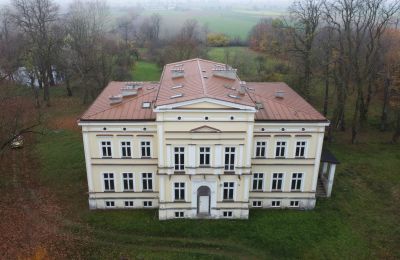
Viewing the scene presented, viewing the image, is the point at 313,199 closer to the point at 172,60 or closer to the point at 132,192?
the point at 132,192

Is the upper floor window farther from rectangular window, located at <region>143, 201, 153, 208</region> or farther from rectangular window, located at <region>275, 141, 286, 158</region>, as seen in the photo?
rectangular window, located at <region>143, 201, 153, 208</region>

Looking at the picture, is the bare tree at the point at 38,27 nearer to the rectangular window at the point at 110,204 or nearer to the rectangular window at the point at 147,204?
the rectangular window at the point at 110,204

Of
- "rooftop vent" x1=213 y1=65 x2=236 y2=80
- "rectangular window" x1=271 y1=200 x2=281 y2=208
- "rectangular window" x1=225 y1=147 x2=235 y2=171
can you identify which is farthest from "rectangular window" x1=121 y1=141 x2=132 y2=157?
"rectangular window" x1=271 y1=200 x2=281 y2=208

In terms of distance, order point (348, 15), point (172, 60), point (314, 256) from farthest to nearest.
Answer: point (172, 60)
point (348, 15)
point (314, 256)

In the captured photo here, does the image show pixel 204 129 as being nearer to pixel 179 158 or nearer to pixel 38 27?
pixel 179 158

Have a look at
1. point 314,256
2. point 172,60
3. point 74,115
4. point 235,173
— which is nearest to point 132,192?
point 235,173

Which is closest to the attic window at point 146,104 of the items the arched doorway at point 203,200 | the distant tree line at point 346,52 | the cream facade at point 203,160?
the cream facade at point 203,160

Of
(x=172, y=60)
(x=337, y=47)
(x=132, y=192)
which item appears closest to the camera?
(x=132, y=192)
